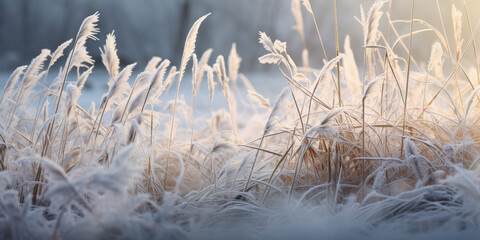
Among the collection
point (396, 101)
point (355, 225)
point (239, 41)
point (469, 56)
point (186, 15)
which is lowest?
point (355, 225)

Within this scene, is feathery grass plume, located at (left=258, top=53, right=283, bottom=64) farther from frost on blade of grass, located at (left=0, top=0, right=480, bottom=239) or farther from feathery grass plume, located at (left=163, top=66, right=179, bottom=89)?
feathery grass plume, located at (left=163, top=66, right=179, bottom=89)

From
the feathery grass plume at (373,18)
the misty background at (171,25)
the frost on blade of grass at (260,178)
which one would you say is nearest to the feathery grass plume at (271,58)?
the frost on blade of grass at (260,178)

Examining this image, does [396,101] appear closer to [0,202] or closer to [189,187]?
[189,187]

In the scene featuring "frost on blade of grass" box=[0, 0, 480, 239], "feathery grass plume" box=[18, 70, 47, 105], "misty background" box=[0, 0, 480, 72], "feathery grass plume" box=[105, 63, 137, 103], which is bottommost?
"frost on blade of grass" box=[0, 0, 480, 239]

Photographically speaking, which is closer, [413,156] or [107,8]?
[413,156]

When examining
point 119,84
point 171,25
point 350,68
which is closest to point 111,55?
point 119,84

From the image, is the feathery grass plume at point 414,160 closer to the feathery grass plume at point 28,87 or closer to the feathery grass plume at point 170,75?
the feathery grass plume at point 170,75

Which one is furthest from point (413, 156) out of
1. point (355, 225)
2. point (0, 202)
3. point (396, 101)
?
point (0, 202)

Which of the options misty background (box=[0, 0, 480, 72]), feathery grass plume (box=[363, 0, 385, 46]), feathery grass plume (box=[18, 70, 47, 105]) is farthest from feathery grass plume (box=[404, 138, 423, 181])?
misty background (box=[0, 0, 480, 72])

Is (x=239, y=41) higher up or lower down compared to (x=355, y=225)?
higher up
